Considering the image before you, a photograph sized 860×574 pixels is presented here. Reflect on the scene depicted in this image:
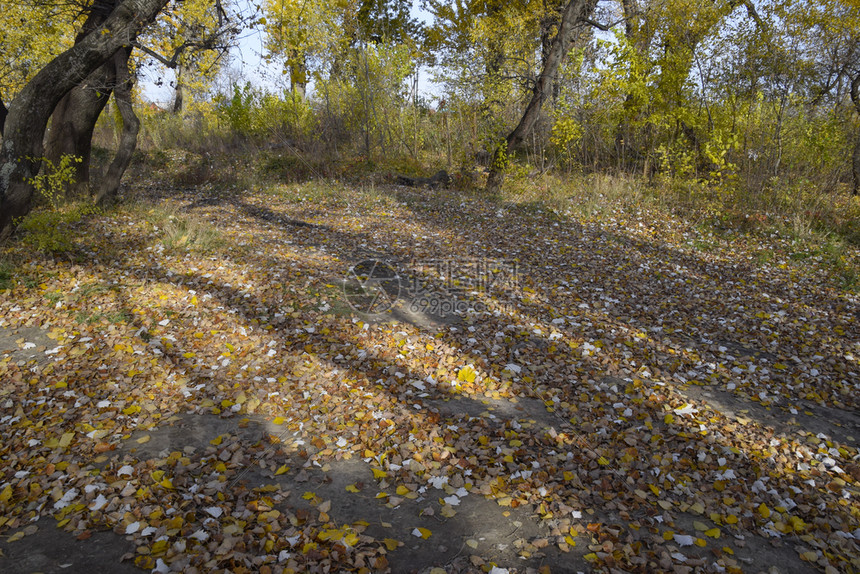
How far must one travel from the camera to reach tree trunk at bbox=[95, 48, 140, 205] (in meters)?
7.99

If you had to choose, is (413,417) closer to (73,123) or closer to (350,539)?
(350,539)

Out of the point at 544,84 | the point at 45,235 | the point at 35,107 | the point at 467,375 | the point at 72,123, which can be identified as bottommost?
the point at 467,375

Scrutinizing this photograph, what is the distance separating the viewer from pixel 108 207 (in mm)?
8453

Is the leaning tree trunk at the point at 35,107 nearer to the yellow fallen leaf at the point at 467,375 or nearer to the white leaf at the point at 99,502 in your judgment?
the white leaf at the point at 99,502

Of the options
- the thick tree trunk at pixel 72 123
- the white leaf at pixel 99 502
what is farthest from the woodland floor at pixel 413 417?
the thick tree trunk at pixel 72 123

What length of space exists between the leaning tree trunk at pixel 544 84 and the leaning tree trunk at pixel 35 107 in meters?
9.08

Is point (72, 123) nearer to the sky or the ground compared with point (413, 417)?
nearer to the sky

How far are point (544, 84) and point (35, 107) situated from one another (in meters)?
10.7

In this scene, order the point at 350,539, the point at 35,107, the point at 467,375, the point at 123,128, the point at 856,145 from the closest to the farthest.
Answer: the point at 350,539
the point at 467,375
the point at 35,107
the point at 123,128
the point at 856,145

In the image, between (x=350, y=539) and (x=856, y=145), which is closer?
(x=350, y=539)

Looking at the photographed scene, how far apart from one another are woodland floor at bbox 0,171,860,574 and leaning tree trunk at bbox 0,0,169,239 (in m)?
0.95

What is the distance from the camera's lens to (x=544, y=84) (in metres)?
12.0

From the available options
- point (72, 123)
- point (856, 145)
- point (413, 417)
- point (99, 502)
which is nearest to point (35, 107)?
point (72, 123)

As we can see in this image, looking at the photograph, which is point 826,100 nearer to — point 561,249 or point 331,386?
point 561,249
